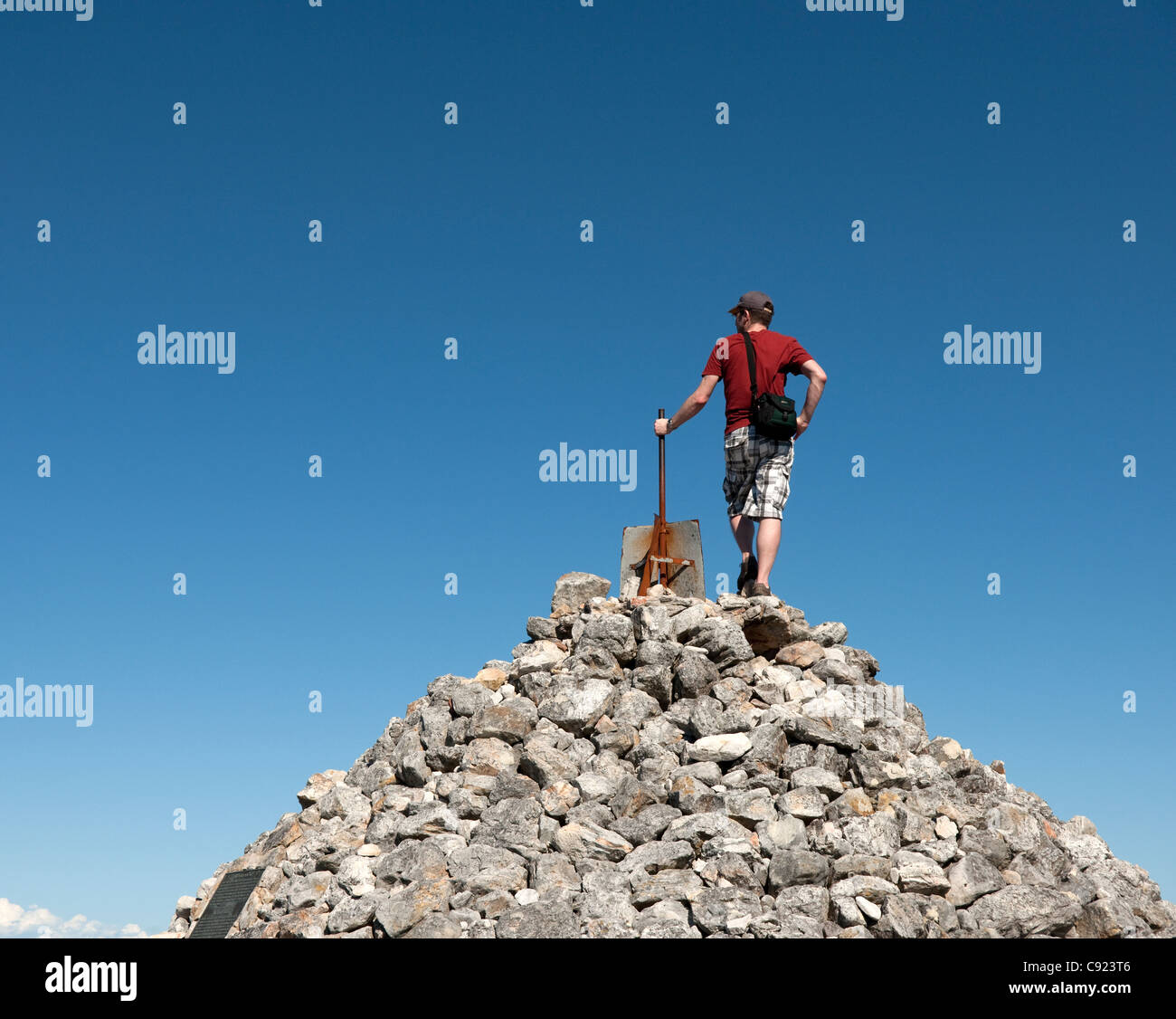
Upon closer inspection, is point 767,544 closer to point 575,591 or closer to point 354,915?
point 575,591

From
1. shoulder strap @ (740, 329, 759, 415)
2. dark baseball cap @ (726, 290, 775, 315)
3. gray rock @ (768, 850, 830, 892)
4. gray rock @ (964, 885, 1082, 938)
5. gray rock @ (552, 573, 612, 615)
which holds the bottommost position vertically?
gray rock @ (964, 885, 1082, 938)

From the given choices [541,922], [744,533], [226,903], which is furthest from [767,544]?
[226,903]

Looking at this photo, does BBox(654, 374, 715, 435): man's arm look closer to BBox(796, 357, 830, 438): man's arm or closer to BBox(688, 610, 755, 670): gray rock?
BBox(796, 357, 830, 438): man's arm

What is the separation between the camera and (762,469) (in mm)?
12398

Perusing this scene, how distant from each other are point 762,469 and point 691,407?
3.50ft

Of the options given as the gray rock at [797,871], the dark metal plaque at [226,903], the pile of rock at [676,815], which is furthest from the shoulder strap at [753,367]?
Result: the dark metal plaque at [226,903]

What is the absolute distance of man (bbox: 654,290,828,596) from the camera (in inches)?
487

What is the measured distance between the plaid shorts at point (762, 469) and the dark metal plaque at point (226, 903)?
6195 mm

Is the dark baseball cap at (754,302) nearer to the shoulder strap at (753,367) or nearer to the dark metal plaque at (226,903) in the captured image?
the shoulder strap at (753,367)

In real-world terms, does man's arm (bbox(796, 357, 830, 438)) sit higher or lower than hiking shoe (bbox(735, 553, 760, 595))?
higher

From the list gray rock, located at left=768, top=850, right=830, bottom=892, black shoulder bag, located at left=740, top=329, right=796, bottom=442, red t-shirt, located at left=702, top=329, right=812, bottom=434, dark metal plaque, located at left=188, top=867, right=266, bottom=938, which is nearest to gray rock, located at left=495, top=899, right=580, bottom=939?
gray rock, located at left=768, top=850, right=830, bottom=892

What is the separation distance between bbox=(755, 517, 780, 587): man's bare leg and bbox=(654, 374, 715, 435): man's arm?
1438 mm

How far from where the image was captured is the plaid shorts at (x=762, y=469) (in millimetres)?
12336
